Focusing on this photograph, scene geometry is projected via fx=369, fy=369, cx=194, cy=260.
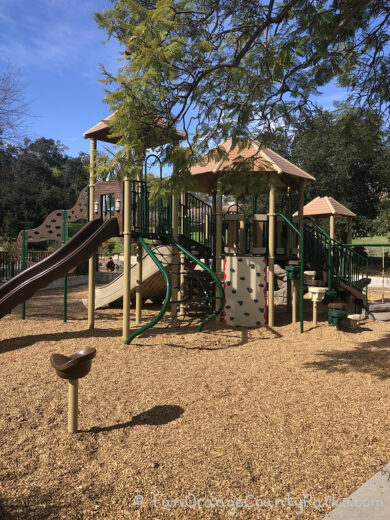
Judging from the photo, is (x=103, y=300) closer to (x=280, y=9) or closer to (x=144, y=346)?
(x=144, y=346)

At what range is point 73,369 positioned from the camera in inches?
128

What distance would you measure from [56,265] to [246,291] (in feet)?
13.6

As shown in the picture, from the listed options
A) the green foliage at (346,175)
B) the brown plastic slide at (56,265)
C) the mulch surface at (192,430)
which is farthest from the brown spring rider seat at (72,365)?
the green foliage at (346,175)

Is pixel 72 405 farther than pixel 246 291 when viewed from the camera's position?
No

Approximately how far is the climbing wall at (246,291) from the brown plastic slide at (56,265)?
2.90 meters

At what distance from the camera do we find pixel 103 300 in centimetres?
961

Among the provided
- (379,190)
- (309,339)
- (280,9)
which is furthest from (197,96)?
(379,190)

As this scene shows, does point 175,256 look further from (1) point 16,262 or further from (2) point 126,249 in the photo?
(1) point 16,262

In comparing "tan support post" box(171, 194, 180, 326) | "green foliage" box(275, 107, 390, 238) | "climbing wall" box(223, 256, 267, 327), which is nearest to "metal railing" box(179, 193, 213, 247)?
"tan support post" box(171, 194, 180, 326)

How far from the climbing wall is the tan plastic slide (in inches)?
59.0

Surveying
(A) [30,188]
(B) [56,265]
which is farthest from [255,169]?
(A) [30,188]

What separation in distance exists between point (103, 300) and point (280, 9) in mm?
7298

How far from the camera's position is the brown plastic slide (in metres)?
6.55

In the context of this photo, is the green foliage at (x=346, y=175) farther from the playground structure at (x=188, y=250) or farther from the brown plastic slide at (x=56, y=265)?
the brown plastic slide at (x=56, y=265)
